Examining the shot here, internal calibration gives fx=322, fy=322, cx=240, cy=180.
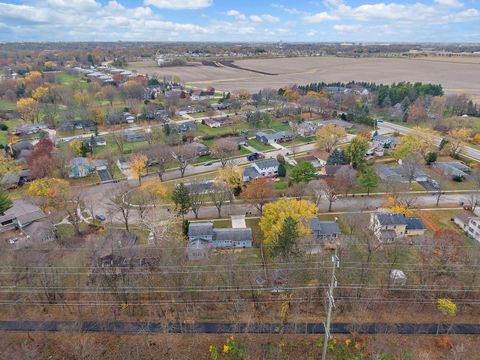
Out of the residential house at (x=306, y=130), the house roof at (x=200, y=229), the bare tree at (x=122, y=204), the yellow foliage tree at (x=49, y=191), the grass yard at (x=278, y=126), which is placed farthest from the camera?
the grass yard at (x=278, y=126)

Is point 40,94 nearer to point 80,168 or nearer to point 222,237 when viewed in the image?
point 80,168

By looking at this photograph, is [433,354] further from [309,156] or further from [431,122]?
[431,122]

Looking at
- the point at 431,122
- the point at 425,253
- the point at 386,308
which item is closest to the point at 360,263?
the point at 386,308

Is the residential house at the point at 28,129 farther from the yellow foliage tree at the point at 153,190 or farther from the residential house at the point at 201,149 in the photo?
the yellow foliage tree at the point at 153,190

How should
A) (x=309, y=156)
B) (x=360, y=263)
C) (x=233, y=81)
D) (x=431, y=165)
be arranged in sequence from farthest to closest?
(x=233, y=81), (x=309, y=156), (x=431, y=165), (x=360, y=263)

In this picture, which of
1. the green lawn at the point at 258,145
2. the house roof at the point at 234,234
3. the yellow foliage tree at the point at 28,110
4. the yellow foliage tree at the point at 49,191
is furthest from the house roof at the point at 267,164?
the yellow foliage tree at the point at 28,110

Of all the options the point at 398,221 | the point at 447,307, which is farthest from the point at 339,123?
the point at 447,307
